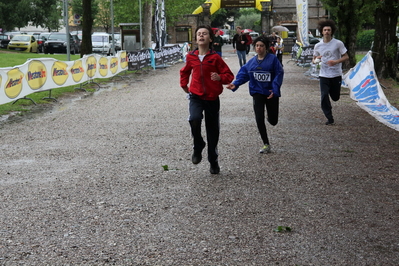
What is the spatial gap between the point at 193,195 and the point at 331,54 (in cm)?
636

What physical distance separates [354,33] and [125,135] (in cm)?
1886

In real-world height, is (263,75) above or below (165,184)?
above

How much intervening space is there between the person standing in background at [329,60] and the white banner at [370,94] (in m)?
1.31

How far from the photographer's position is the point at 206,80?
292 inches

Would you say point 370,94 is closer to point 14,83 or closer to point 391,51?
point 391,51

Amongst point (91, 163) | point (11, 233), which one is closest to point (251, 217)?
point (11, 233)

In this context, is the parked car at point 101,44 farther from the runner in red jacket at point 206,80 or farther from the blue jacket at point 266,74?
the runner in red jacket at point 206,80

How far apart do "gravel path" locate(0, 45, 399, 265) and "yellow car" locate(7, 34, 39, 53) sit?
37833 mm

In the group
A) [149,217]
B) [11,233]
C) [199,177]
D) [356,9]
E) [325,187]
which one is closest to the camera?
[11,233]

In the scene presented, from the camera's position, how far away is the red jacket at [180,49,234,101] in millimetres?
7348

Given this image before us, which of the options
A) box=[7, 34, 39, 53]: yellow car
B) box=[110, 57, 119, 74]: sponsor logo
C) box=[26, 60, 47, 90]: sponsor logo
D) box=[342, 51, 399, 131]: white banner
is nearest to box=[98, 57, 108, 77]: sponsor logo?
box=[110, 57, 119, 74]: sponsor logo

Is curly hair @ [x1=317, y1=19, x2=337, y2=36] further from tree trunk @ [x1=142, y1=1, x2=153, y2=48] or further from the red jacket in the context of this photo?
tree trunk @ [x1=142, y1=1, x2=153, y2=48]

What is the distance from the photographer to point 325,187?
277 inches

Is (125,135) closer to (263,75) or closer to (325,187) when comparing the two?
(263,75)
